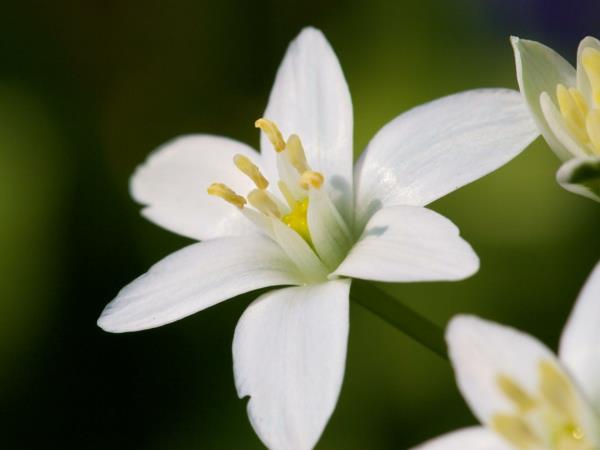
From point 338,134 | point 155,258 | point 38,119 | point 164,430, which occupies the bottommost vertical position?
point 164,430

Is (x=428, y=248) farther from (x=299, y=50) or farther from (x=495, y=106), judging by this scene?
(x=299, y=50)

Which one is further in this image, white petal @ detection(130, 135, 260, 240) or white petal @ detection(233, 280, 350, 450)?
white petal @ detection(130, 135, 260, 240)

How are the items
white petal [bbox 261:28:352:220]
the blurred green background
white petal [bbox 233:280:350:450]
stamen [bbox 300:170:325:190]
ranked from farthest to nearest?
the blurred green background
white petal [bbox 261:28:352:220]
stamen [bbox 300:170:325:190]
white petal [bbox 233:280:350:450]

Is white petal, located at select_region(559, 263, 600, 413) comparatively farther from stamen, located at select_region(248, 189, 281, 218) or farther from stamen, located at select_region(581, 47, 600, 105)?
stamen, located at select_region(248, 189, 281, 218)

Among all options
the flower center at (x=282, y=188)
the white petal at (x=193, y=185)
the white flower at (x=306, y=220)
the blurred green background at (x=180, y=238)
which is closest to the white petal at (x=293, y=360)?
the white flower at (x=306, y=220)

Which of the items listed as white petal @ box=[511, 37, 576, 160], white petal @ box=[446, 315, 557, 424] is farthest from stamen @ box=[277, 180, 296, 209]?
white petal @ box=[446, 315, 557, 424]

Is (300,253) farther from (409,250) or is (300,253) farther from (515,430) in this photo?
(515,430)

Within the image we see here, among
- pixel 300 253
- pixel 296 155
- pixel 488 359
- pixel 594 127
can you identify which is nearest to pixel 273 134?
pixel 296 155

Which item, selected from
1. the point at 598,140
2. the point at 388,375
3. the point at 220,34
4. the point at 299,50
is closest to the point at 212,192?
the point at 299,50

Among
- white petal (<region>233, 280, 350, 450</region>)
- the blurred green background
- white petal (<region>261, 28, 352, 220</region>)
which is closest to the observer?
white petal (<region>233, 280, 350, 450</region>)
